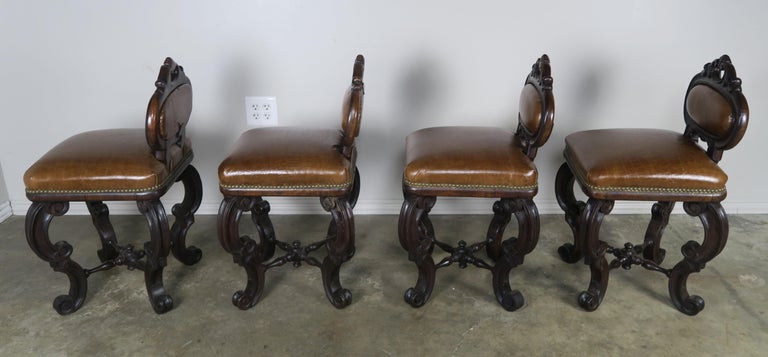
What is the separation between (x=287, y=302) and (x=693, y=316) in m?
1.36

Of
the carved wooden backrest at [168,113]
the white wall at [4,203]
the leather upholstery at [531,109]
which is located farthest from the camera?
the white wall at [4,203]

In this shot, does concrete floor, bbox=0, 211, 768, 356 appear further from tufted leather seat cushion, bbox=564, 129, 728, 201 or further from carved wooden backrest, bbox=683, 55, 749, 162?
carved wooden backrest, bbox=683, 55, 749, 162

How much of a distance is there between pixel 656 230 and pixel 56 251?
6.81ft

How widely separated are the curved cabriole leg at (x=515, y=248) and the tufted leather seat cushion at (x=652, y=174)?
0.19 m

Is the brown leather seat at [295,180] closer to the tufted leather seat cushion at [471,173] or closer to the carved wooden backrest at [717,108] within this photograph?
the tufted leather seat cushion at [471,173]

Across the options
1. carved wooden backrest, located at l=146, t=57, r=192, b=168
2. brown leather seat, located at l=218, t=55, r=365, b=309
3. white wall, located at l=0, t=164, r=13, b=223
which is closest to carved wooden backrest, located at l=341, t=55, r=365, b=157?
brown leather seat, located at l=218, t=55, r=365, b=309

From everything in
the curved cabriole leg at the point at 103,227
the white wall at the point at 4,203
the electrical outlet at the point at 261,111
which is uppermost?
the electrical outlet at the point at 261,111

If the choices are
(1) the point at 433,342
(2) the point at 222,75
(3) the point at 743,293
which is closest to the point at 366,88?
(2) the point at 222,75

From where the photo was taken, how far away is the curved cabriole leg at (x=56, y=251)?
5.23 ft

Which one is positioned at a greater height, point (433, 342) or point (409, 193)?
point (409, 193)

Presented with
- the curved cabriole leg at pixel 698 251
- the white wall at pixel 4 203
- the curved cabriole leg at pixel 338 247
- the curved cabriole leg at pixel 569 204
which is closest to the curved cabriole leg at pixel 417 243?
the curved cabriole leg at pixel 338 247

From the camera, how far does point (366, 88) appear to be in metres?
2.18

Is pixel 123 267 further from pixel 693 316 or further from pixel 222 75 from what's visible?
pixel 693 316

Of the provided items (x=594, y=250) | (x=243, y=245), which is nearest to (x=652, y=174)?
(x=594, y=250)
